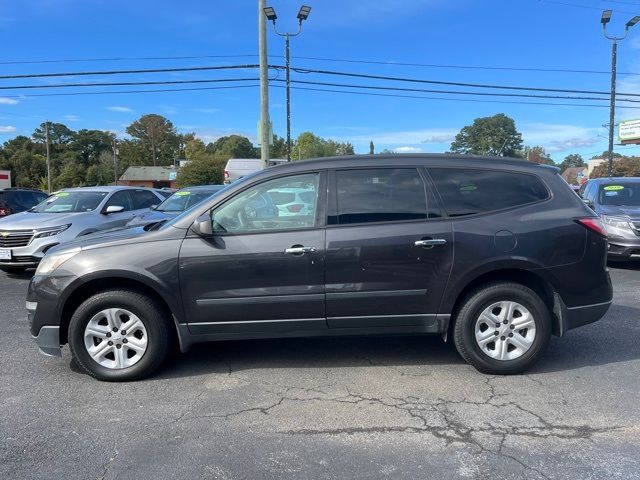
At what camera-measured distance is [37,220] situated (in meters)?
8.36

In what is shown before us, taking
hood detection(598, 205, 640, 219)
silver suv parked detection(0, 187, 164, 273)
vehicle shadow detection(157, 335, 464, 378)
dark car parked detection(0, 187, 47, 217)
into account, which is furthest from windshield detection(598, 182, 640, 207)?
dark car parked detection(0, 187, 47, 217)

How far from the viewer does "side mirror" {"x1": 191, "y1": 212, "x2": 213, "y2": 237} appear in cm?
382

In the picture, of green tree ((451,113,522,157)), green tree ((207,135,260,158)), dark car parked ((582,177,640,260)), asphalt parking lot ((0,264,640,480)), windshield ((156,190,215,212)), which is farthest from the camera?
green tree ((207,135,260,158))

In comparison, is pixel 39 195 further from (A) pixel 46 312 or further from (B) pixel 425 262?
(B) pixel 425 262

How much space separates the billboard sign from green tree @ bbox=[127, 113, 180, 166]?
84052 millimetres

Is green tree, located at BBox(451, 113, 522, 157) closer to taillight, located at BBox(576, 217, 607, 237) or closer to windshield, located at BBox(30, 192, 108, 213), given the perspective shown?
windshield, located at BBox(30, 192, 108, 213)

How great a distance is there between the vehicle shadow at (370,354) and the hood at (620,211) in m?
3.97

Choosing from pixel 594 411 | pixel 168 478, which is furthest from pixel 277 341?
pixel 594 411

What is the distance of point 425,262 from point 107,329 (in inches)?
106

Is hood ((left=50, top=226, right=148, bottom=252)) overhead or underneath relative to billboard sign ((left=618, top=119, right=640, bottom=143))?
underneath

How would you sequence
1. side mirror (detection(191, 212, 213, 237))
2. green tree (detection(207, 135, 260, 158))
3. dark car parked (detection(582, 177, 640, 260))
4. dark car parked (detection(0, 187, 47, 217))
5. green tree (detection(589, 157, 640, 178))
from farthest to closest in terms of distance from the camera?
green tree (detection(207, 135, 260, 158)), green tree (detection(589, 157, 640, 178)), dark car parked (detection(0, 187, 47, 217)), dark car parked (detection(582, 177, 640, 260)), side mirror (detection(191, 212, 213, 237))

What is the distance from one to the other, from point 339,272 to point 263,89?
12262 millimetres

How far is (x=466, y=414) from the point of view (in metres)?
3.45

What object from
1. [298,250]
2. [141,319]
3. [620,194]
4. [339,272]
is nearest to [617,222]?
[620,194]
